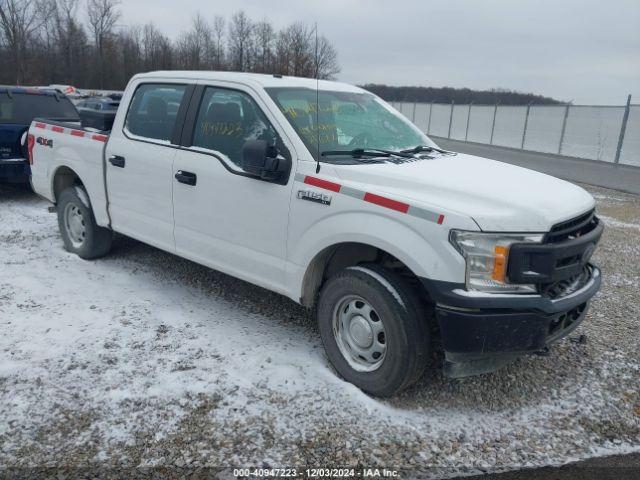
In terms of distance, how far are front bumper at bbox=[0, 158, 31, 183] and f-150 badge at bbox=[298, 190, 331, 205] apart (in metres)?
6.37

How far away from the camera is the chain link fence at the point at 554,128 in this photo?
53.6 feet

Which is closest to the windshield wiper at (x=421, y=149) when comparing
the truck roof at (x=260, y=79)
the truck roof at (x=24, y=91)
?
the truck roof at (x=260, y=79)

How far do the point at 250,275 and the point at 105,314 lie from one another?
4.41 feet

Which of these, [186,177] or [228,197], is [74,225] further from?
[228,197]

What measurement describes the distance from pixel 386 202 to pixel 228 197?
1381 millimetres

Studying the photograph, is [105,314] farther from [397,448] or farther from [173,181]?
Answer: [397,448]

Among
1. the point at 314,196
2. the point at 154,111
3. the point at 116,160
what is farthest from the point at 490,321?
the point at 116,160

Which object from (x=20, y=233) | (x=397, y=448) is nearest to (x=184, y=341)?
(x=397, y=448)

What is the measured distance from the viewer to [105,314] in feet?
14.9

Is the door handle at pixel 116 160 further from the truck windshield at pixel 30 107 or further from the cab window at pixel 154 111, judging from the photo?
the truck windshield at pixel 30 107

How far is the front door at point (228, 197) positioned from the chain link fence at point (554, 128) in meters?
15.4

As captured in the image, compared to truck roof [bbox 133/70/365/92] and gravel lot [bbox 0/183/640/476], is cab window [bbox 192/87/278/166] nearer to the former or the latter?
truck roof [bbox 133/70/365/92]

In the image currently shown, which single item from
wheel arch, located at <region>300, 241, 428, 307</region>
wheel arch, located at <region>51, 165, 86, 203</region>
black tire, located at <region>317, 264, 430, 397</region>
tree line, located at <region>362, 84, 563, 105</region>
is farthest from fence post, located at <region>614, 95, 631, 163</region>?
black tire, located at <region>317, 264, 430, 397</region>

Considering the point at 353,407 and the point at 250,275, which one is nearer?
the point at 353,407
